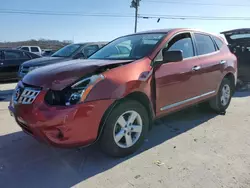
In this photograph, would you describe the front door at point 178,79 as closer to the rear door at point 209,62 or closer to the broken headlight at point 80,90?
the rear door at point 209,62

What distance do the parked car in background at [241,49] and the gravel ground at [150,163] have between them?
4.50m

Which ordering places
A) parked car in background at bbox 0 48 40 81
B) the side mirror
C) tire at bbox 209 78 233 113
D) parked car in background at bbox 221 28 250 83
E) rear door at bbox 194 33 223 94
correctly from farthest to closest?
parked car in background at bbox 0 48 40 81 → parked car in background at bbox 221 28 250 83 → tire at bbox 209 78 233 113 → rear door at bbox 194 33 223 94 → the side mirror

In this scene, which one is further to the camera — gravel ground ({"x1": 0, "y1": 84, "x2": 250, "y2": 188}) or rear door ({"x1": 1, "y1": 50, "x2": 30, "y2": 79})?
rear door ({"x1": 1, "y1": 50, "x2": 30, "y2": 79})

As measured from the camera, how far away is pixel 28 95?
299 centimetres

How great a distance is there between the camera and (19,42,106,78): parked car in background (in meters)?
7.40

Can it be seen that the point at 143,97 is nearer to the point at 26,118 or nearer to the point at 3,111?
the point at 26,118

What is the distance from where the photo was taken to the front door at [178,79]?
3.60 m

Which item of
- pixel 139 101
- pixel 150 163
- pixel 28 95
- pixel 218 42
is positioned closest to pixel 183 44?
pixel 218 42

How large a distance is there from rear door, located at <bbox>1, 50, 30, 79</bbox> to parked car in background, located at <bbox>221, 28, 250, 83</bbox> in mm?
7493

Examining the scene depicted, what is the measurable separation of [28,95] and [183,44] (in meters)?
2.61

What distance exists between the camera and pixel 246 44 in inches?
324

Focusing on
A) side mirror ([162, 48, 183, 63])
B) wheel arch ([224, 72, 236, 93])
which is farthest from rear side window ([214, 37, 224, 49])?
side mirror ([162, 48, 183, 63])

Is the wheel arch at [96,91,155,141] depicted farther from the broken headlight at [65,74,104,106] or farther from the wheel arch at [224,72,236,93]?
the wheel arch at [224,72,236,93]

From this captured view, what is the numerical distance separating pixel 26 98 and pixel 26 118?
27cm
